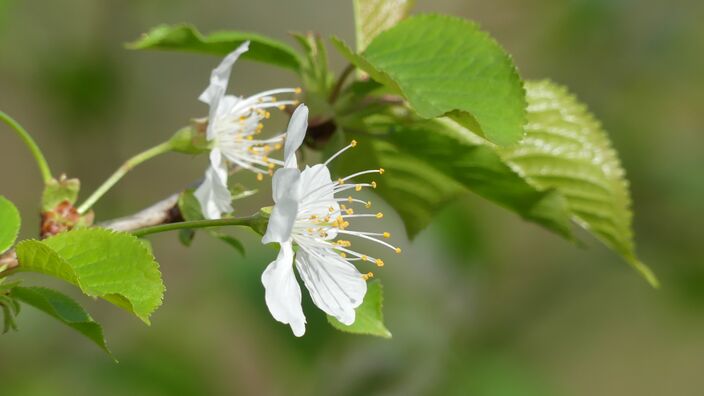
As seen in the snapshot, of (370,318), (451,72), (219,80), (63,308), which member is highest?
(451,72)

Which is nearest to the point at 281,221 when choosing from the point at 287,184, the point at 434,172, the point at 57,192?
the point at 287,184

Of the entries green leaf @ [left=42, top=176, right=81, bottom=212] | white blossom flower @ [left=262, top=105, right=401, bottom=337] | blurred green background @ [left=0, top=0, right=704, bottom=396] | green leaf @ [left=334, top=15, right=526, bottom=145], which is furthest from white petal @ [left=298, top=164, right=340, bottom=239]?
blurred green background @ [left=0, top=0, right=704, bottom=396]

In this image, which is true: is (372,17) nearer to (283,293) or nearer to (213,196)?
(213,196)

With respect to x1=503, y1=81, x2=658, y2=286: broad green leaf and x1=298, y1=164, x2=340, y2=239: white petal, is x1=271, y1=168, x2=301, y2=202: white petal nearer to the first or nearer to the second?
x1=298, y1=164, x2=340, y2=239: white petal

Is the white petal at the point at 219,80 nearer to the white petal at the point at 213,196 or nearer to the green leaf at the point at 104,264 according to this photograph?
the white petal at the point at 213,196

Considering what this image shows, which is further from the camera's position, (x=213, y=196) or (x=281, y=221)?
(x=213, y=196)

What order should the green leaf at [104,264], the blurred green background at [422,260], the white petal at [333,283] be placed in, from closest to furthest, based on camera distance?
the green leaf at [104,264], the white petal at [333,283], the blurred green background at [422,260]

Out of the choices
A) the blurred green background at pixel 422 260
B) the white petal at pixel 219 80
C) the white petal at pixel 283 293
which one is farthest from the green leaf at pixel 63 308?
the blurred green background at pixel 422 260

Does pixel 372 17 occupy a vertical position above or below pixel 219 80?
above
